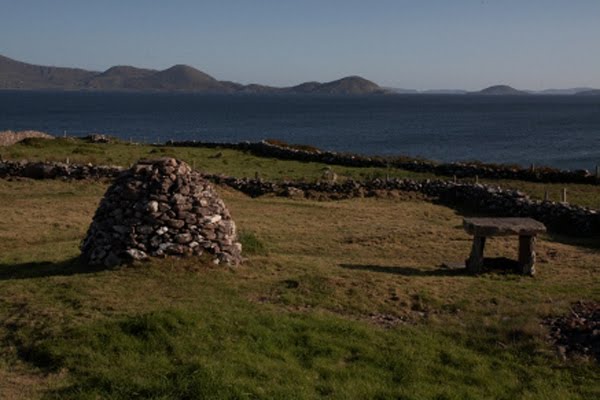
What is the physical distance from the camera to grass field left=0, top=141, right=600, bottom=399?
459 inches

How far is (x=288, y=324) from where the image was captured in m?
14.2

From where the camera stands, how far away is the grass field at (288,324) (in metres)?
11.6

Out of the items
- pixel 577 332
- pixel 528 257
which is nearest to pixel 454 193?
pixel 528 257

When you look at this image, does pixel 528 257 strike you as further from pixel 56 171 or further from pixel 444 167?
pixel 56 171

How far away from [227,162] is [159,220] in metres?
33.1

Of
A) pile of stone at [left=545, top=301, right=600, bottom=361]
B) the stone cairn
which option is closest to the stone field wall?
pile of stone at [left=545, top=301, right=600, bottom=361]

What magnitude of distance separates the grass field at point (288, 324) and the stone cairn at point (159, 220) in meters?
0.56

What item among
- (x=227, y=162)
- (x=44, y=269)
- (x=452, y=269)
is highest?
(x=227, y=162)

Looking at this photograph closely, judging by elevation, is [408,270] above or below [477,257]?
below

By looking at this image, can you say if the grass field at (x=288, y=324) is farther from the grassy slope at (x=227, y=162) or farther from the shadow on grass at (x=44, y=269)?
the grassy slope at (x=227, y=162)

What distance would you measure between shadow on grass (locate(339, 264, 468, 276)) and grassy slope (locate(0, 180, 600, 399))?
0.22 feet

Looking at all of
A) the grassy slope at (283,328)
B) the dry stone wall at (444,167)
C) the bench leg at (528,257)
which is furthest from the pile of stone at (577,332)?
the dry stone wall at (444,167)

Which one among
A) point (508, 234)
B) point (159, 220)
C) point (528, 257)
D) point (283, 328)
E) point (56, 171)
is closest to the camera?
point (283, 328)

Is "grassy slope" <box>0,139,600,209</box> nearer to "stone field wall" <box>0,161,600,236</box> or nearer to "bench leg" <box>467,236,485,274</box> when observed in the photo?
"stone field wall" <box>0,161,600,236</box>
